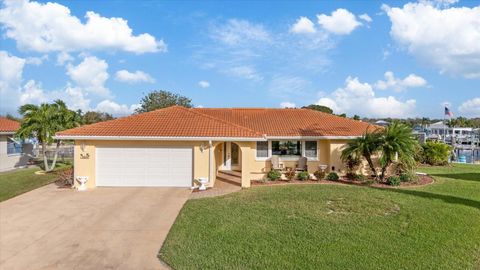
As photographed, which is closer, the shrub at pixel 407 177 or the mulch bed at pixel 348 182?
the mulch bed at pixel 348 182

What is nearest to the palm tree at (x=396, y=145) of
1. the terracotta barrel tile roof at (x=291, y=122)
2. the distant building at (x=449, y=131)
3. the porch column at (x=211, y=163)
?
the terracotta barrel tile roof at (x=291, y=122)

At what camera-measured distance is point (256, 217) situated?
1233cm

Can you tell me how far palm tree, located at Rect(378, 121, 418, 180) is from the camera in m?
19.0

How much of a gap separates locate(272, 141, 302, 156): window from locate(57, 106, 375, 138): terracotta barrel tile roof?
792 mm

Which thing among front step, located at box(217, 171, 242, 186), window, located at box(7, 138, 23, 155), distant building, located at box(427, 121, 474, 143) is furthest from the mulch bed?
distant building, located at box(427, 121, 474, 143)

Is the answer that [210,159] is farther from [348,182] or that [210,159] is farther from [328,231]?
[328,231]

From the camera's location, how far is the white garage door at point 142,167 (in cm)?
1919

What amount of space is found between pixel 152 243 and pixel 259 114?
19538 millimetres

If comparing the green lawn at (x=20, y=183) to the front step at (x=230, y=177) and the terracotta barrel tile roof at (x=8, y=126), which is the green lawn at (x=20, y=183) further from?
the front step at (x=230, y=177)

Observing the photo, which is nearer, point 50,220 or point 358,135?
point 50,220

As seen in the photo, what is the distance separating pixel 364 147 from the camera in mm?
19641

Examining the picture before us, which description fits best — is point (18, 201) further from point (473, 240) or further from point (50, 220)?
point (473, 240)

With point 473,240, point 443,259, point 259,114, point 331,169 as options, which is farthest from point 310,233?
point 259,114

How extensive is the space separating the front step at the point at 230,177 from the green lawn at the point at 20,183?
35.3 feet
